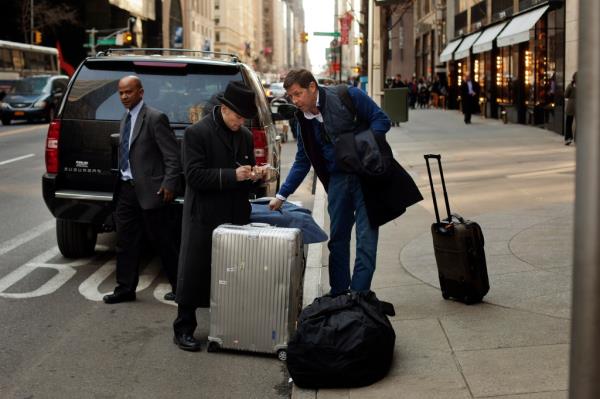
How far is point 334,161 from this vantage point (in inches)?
244

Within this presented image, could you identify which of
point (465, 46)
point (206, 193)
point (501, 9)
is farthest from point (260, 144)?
→ point (465, 46)

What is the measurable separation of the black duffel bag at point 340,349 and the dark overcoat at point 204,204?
95 cm

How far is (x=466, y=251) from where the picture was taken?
21.1ft

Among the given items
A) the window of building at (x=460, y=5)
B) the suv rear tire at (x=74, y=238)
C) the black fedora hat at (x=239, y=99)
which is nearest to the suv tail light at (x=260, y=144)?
the suv rear tire at (x=74, y=238)

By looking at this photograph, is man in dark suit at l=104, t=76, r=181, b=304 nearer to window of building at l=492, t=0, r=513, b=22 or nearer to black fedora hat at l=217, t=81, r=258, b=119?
black fedora hat at l=217, t=81, r=258, b=119

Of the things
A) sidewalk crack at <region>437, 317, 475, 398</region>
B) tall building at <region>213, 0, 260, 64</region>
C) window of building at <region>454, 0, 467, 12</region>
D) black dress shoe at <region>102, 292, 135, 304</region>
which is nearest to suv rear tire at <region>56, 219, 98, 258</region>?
black dress shoe at <region>102, 292, 135, 304</region>

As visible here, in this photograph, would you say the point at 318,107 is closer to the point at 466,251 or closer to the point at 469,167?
the point at 466,251

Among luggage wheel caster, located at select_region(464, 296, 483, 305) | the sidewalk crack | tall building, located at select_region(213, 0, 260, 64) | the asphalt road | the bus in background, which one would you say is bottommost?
the asphalt road

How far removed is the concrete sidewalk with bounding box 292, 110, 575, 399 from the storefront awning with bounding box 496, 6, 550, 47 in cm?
1308

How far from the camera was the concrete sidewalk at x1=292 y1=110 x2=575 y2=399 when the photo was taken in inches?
195

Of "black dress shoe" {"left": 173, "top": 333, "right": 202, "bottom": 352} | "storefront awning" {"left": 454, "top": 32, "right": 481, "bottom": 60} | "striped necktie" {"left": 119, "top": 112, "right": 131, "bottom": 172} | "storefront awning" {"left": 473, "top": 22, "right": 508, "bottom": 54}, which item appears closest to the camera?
"black dress shoe" {"left": 173, "top": 333, "right": 202, "bottom": 352}

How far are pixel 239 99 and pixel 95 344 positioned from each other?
1.95 metres

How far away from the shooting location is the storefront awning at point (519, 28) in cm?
2680

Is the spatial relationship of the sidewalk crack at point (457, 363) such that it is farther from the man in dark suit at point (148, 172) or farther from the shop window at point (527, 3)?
the shop window at point (527, 3)
